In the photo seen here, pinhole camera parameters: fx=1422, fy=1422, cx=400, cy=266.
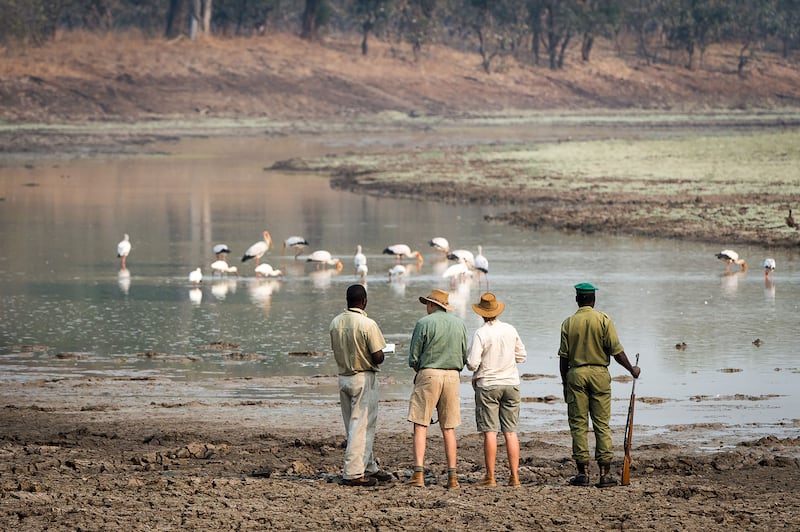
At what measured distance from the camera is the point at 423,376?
33.0 ft

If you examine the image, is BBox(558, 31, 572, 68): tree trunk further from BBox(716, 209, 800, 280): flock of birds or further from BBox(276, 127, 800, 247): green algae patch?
BBox(716, 209, 800, 280): flock of birds

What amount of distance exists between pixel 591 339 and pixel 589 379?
0.94 feet

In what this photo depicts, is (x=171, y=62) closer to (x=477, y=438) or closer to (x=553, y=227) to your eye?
(x=553, y=227)

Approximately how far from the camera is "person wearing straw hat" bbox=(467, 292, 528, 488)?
10078 millimetres

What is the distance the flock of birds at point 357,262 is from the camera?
23.5m

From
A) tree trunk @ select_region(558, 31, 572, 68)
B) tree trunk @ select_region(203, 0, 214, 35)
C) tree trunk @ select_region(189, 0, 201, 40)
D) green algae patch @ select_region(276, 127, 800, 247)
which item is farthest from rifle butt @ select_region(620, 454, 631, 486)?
tree trunk @ select_region(558, 31, 572, 68)

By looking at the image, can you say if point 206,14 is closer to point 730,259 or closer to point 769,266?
point 730,259

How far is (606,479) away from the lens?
33.1 ft

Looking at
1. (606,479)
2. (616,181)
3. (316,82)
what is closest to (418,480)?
(606,479)

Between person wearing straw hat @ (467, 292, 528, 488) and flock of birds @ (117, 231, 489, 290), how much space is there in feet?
41.4

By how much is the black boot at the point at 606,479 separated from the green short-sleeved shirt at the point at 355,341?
1.79 meters

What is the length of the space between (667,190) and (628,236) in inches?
333

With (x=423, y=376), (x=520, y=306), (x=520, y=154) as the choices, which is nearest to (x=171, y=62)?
(x=520, y=154)

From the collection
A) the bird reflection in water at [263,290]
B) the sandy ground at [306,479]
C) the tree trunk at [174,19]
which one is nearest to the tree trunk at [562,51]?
the tree trunk at [174,19]
